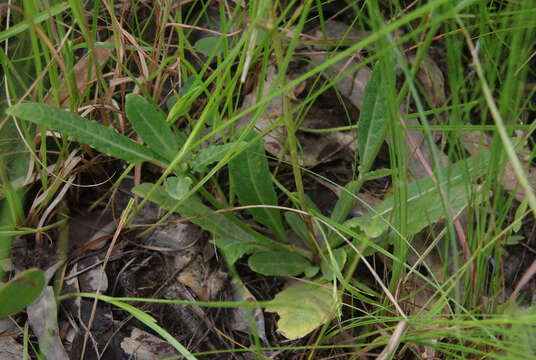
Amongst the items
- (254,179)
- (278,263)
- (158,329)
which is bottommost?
(278,263)

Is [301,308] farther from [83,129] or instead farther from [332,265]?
[83,129]

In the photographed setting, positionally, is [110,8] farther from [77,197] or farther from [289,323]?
[289,323]

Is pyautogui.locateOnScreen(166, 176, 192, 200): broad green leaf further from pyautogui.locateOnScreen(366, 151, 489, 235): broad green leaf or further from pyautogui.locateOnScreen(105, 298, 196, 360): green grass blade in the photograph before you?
pyautogui.locateOnScreen(366, 151, 489, 235): broad green leaf

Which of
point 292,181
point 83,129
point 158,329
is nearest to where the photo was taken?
point 158,329

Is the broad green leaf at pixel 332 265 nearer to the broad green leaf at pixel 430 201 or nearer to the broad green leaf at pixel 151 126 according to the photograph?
the broad green leaf at pixel 430 201

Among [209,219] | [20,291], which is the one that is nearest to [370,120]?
[209,219]

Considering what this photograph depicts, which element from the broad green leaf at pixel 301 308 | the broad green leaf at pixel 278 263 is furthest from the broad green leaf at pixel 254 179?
the broad green leaf at pixel 301 308
